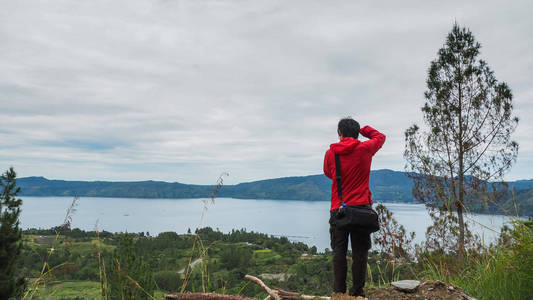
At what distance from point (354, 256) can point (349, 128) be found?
1448 millimetres

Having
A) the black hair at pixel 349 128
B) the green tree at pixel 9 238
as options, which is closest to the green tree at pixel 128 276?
the green tree at pixel 9 238

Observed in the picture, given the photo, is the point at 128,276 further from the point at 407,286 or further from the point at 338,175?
the point at 407,286

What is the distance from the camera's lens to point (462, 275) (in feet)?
13.6

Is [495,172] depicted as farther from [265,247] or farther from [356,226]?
[265,247]

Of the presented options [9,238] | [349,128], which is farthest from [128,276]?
[349,128]

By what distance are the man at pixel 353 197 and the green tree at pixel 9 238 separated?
2.81m

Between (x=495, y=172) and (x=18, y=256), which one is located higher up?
(x=495, y=172)

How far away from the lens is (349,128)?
3900mm

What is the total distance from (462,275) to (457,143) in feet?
30.9

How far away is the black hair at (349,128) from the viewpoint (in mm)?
3900

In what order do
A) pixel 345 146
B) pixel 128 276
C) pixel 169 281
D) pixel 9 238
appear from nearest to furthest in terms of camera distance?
pixel 9 238 → pixel 128 276 → pixel 345 146 → pixel 169 281

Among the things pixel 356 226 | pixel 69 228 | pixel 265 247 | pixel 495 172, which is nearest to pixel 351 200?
pixel 356 226

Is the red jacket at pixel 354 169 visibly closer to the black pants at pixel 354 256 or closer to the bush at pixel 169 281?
the black pants at pixel 354 256

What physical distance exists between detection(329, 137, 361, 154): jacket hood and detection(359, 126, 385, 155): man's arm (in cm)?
11
